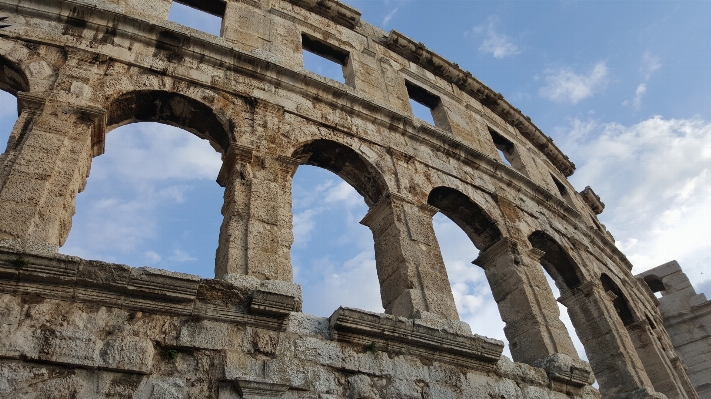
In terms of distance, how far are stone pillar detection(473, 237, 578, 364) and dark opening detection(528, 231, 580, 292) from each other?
130cm

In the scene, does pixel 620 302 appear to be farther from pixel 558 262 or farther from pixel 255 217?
pixel 255 217

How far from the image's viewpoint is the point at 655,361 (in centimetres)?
919

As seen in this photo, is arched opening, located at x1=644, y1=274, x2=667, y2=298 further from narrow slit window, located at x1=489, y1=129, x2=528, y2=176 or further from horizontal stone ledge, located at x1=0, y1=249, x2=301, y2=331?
horizontal stone ledge, located at x1=0, y1=249, x2=301, y2=331

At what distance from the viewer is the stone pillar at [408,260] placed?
546 cm

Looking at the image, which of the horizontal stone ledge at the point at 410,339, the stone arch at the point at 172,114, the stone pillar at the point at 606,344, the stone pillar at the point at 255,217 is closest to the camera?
the horizontal stone ledge at the point at 410,339

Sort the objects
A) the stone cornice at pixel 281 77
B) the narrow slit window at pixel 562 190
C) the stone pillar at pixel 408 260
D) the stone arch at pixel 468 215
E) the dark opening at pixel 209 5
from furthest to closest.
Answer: the narrow slit window at pixel 562 190, the dark opening at pixel 209 5, the stone arch at pixel 468 215, the stone cornice at pixel 281 77, the stone pillar at pixel 408 260

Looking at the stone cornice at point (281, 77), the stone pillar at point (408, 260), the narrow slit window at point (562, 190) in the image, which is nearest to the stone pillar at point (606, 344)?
the stone cornice at point (281, 77)

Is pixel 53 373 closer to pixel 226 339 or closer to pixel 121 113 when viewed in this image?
pixel 226 339

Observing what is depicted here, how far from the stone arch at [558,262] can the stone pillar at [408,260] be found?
3.03 m

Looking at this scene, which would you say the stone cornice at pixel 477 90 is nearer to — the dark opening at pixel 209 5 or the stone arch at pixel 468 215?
the dark opening at pixel 209 5

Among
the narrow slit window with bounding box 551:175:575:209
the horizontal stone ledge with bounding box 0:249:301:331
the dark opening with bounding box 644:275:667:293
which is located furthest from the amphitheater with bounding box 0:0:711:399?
the dark opening with bounding box 644:275:667:293

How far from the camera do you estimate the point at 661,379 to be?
8.91 meters

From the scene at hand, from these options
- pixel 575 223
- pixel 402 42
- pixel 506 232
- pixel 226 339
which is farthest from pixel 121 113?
pixel 575 223

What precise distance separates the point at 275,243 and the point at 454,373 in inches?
82.5
